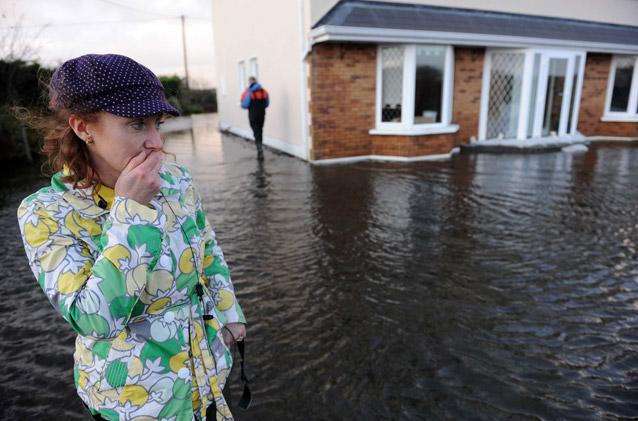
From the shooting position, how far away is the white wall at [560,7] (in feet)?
35.1

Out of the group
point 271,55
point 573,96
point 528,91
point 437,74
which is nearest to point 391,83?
point 437,74

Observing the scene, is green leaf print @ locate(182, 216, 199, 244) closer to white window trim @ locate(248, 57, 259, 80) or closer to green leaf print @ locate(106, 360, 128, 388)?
green leaf print @ locate(106, 360, 128, 388)

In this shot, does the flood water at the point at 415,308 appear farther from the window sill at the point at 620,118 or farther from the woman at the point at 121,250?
the window sill at the point at 620,118

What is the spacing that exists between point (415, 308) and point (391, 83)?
7585mm

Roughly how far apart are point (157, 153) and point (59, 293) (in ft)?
1.37

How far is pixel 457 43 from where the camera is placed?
10.3 metres

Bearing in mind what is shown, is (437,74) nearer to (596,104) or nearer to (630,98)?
(596,104)

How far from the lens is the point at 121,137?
3.99 feet

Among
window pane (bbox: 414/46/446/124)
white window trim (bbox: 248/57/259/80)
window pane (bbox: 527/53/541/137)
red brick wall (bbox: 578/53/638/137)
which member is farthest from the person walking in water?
red brick wall (bbox: 578/53/638/137)

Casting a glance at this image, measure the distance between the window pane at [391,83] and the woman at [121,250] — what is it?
9358 millimetres

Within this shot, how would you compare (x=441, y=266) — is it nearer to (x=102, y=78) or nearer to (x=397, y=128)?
A: (x=102, y=78)

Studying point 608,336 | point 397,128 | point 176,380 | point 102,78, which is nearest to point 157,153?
point 102,78

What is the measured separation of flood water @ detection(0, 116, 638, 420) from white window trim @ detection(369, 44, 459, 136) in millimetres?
3235

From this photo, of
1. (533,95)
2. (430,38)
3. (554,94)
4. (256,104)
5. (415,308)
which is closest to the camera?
(415,308)
